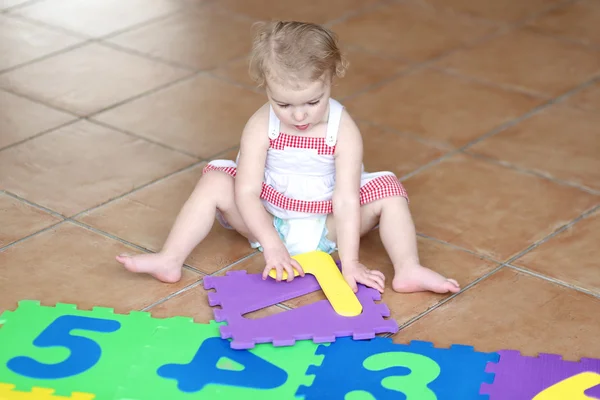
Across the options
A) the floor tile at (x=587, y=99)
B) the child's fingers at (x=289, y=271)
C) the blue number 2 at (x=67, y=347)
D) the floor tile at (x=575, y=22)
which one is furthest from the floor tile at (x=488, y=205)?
the floor tile at (x=575, y=22)

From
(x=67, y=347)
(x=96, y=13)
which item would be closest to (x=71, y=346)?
(x=67, y=347)

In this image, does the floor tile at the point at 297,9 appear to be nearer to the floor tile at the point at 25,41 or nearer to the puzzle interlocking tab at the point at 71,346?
the floor tile at the point at 25,41

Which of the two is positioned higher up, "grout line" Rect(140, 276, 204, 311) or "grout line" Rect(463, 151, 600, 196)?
"grout line" Rect(463, 151, 600, 196)

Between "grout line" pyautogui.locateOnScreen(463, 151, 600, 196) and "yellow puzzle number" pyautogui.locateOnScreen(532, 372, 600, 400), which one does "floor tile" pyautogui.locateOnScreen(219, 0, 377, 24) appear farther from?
"yellow puzzle number" pyautogui.locateOnScreen(532, 372, 600, 400)

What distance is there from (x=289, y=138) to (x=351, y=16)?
1425 mm

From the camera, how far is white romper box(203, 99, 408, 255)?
1.68 m

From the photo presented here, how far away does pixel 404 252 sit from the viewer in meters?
1.67

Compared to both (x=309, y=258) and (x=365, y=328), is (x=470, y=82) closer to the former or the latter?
(x=309, y=258)

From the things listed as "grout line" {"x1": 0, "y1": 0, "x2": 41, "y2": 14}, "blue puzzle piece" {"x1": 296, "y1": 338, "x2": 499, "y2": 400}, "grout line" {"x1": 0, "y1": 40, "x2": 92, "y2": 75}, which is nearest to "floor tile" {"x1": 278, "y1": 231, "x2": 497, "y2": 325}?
"blue puzzle piece" {"x1": 296, "y1": 338, "x2": 499, "y2": 400}

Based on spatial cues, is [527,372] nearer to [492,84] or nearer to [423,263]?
[423,263]

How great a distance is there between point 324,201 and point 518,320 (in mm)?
→ 394

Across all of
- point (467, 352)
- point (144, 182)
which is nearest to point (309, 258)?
point (467, 352)

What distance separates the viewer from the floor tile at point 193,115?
7.29 ft

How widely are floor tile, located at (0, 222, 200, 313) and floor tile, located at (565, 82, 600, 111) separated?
1.21 m
